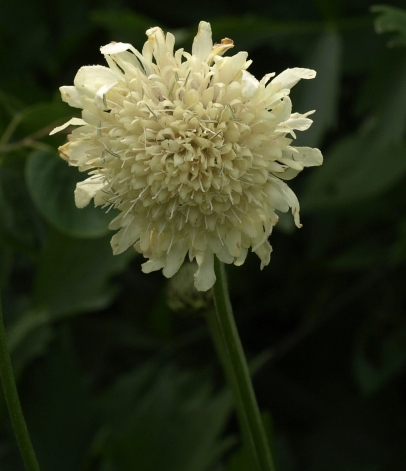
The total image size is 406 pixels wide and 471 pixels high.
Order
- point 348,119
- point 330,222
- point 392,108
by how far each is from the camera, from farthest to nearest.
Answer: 1. point 348,119
2. point 330,222
3. point 392,108

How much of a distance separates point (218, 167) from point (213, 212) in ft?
0.19

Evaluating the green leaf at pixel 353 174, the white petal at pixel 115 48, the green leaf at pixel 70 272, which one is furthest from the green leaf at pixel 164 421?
the white petal at pixel 115 48

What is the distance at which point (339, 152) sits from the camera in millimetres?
1497

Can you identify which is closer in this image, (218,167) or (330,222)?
(218,167)

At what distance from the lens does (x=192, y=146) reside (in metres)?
0.77

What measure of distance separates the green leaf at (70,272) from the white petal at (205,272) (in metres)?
0.68

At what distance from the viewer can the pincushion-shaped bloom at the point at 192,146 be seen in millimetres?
756

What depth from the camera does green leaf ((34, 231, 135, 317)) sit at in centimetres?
148

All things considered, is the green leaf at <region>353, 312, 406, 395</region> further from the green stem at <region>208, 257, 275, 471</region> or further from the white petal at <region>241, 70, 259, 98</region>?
the white petal at <region>241, 70, 259, 98</region>

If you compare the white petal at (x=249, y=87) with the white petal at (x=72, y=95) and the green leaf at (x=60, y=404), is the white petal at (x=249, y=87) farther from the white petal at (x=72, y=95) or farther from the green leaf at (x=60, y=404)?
the green leaf at (x=60, y=404)

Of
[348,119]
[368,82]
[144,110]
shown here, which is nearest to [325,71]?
[368,82]

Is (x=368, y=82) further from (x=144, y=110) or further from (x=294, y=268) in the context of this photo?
(x=144, y=110)

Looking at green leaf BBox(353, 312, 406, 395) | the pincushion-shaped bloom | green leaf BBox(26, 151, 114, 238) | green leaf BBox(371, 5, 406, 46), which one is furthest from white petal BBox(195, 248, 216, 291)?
green leaf BBox(353, 312, 406, 395)

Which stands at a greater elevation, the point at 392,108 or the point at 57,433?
the point at 392,108
